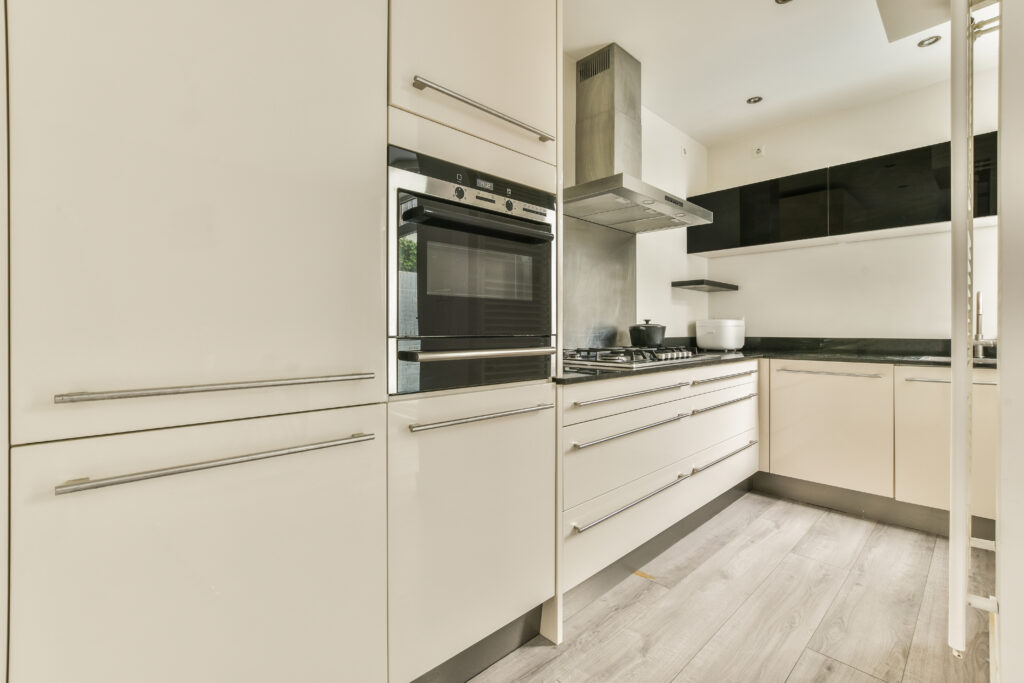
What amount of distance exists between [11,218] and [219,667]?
0.89 m

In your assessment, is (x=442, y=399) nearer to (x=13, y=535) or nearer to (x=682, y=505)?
(x=13, y=535)

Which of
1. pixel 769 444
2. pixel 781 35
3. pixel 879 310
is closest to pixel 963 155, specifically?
pixel 781 35

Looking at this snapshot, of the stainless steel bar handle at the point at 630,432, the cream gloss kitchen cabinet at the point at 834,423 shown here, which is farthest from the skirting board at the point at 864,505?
the stainless steel bar handle at the point at 630,432

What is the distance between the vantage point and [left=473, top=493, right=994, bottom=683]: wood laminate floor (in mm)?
1459

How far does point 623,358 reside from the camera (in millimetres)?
2129

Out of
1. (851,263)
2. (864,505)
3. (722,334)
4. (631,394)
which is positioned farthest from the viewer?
(722,334)

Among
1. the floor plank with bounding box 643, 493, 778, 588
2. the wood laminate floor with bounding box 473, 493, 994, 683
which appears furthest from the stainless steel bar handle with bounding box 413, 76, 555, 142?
the floor plank with bounding box 643, 493, 778, 588

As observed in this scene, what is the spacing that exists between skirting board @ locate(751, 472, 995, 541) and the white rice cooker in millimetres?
910

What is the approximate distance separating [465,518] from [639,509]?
94 cm

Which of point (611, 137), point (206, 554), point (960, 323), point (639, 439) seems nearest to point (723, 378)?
point (639, 439)

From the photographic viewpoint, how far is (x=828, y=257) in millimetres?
3287

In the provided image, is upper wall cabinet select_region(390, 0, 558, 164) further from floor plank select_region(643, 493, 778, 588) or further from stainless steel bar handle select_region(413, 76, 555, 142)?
floor plank select_region(643, 493, 778, 588)

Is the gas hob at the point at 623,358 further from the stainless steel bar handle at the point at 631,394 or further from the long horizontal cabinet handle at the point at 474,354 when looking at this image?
the long horizontal cabinet handle at the point at 474,354

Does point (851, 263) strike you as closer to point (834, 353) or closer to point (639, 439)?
point (834, 353)
